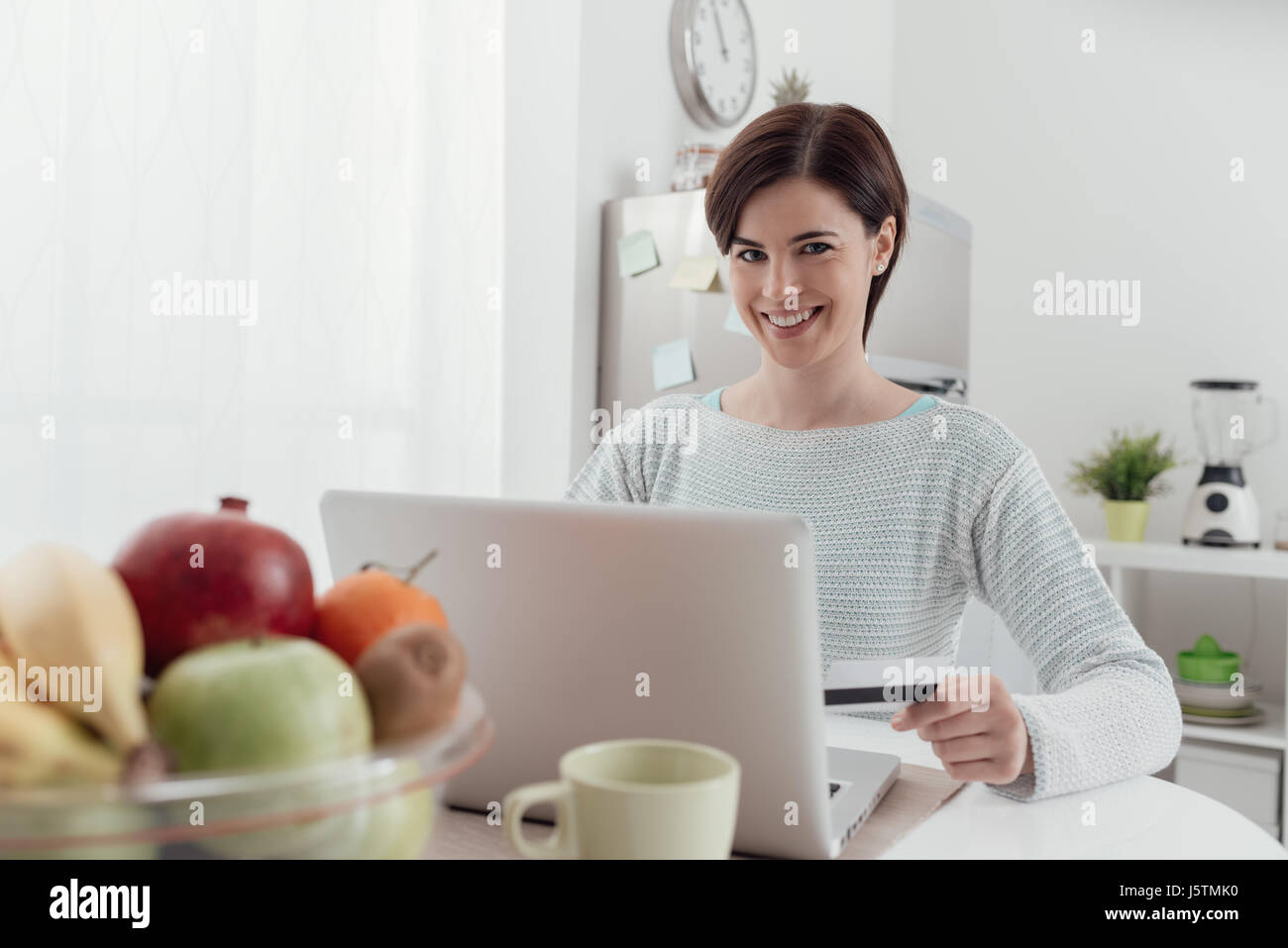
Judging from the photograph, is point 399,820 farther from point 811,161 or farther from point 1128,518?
point 1128,518

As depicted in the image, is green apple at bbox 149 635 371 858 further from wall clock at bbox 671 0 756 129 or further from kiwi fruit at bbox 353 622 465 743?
wall clock at bbox 671 0 756 129

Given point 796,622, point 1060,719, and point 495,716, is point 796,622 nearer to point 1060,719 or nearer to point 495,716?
point 495,716

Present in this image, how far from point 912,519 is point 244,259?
1.06 m

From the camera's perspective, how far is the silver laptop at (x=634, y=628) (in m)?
0.62

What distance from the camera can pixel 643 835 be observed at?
0.47m

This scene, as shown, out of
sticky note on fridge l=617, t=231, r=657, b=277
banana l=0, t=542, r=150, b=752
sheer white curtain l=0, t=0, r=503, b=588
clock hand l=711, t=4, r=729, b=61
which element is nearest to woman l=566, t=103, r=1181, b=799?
sheer white curtain l=0, t=0, r=503, b=588

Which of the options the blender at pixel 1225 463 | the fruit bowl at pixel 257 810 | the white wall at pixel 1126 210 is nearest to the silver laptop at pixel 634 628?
the fruit bowl at pixel 257 810

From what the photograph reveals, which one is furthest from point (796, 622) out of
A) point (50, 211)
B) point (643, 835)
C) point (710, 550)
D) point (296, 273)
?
point (296, 273)

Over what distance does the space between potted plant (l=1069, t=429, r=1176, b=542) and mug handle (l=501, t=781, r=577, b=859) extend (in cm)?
276

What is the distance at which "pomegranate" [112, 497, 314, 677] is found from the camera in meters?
0.47

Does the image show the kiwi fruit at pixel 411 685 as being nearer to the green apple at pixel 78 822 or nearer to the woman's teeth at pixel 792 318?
the green apple at pixel 78 822
